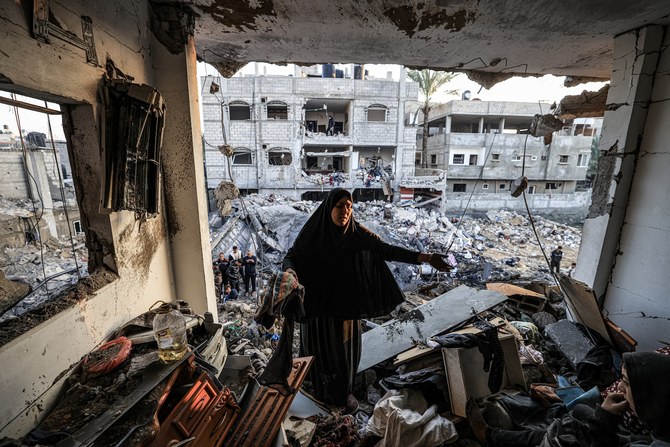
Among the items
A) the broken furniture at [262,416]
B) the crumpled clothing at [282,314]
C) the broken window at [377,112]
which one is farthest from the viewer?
the broken window at [377,112]

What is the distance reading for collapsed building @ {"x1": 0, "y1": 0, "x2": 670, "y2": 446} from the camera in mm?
1497

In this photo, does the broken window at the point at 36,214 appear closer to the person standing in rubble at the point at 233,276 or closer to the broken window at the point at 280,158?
the person standing in rubble at the point at 233,276

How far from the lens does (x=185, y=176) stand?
2.63 meters

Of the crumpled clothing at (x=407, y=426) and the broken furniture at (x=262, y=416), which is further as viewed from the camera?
the crumpled clothing at (x=407, y=426)

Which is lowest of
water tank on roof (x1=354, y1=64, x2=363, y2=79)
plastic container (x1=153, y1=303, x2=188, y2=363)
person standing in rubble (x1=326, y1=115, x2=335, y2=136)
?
plastic container (x1=153, y1=303, x2=188, y2=363)

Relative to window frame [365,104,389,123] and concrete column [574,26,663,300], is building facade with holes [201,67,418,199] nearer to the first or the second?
window frame [365,104,389,123]

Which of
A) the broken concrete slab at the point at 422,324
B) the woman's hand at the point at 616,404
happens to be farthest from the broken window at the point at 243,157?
the woman's hand at the point at 616,404

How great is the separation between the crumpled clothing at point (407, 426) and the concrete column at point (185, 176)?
1.88 metres

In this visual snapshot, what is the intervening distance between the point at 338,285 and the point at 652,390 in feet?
6.32

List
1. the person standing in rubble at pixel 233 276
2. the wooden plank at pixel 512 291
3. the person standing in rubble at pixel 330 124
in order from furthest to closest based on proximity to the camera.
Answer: the person standing in rubble at pixel 330 124
the person standing in rubble at pixel 233 276
the wooden plank at pixel 512 291

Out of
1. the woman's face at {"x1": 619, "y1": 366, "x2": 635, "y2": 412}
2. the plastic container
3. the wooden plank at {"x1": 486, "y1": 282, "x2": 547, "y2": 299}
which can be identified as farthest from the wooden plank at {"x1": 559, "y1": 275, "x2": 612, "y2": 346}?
the plastic container

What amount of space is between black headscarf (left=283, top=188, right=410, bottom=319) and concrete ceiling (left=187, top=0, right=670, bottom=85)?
64.4 inches

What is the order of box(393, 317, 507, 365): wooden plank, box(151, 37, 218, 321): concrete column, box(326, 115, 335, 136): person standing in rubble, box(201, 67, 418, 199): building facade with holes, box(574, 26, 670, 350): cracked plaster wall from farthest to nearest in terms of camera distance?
box(326, 115, 335, 136): person standing in rubble < box(201, 67, 418, 199): building facade with holes < box(574, 26, 670, 350): cracked plaster wall < box(393, 317, 507, 365): wooden plank < box(151, 37, 218, 321): concrete column

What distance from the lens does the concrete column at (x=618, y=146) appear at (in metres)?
2.96
